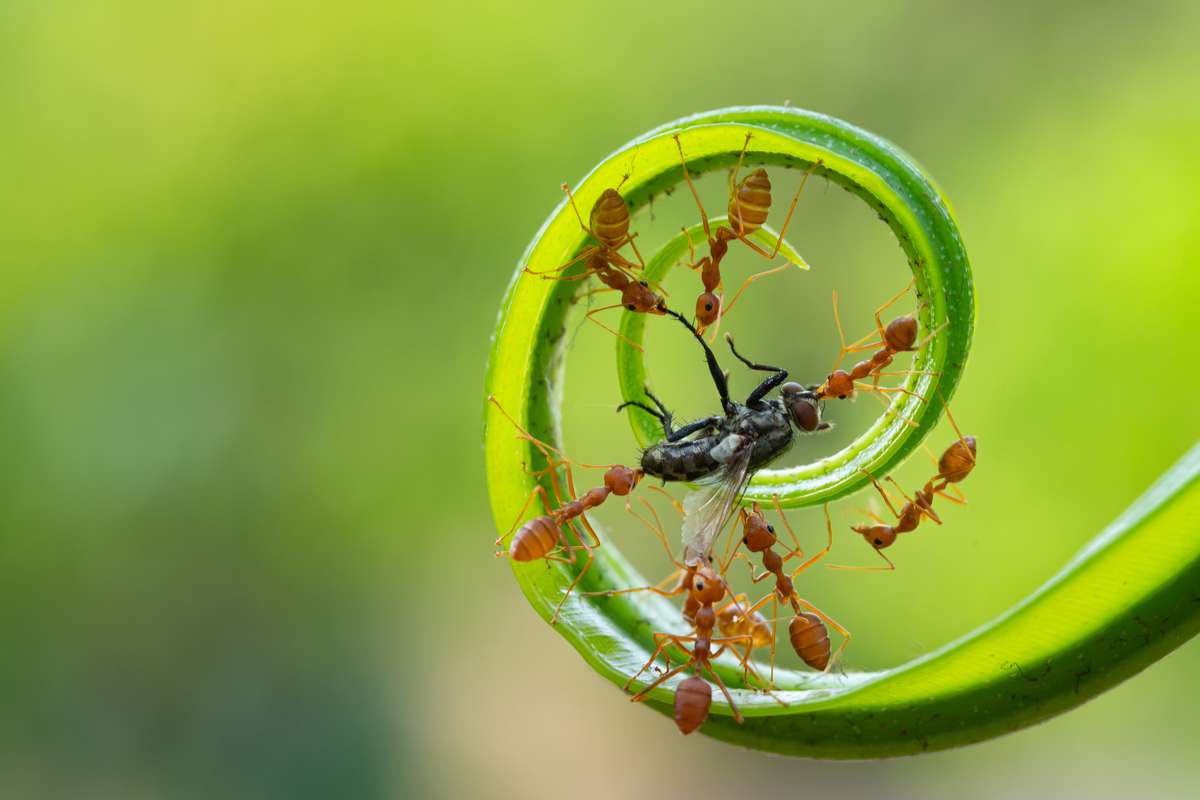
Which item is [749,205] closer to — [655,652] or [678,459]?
[678,459]

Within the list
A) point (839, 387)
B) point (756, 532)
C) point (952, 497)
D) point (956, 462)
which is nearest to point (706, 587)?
point (756, 532)

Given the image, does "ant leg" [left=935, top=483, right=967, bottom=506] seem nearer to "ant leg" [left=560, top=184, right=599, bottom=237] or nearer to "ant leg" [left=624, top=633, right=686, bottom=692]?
"ant leg" [left=624, top=633, right=686, bottom=692]

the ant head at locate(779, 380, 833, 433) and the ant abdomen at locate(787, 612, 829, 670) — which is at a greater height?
the ant head at locate(779, 380, 833, 433)

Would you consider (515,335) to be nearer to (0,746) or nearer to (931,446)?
(931,446)

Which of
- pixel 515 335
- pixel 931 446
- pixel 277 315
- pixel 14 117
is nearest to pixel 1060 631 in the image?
pixel 515 335

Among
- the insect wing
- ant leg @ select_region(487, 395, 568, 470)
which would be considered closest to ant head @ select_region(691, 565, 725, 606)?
the insect wing

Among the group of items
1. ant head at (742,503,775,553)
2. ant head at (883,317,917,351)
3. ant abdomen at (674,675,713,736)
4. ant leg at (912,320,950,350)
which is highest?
ant head at (883,317,917,351)

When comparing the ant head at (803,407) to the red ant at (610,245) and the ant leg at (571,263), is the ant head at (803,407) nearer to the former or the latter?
the red ant at (610,245)
